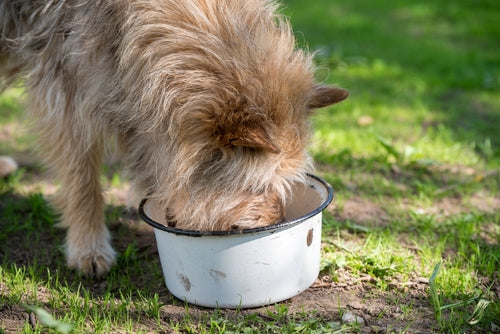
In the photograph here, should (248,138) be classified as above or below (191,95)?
below

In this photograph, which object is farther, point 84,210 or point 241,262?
point 84,210

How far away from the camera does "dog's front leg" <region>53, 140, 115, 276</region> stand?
3199 millimetres

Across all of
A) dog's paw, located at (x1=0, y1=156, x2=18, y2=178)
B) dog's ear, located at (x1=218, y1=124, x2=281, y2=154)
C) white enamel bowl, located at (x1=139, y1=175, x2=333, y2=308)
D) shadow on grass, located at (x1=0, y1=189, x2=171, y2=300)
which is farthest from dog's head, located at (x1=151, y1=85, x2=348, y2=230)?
dog's paw, located at (x1=0, y1=156, x2=18, y2=178)

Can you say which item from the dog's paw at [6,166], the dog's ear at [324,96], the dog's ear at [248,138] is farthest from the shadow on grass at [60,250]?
the dog's ear at [324,96]

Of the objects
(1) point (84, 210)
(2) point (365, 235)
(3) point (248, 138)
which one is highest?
(3) point (248, 138)

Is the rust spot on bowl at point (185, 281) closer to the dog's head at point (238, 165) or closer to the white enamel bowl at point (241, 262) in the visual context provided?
the white enamel bowl at point (241, 262)

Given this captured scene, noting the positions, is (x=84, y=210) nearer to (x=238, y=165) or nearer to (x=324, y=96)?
(x=238, y=165)

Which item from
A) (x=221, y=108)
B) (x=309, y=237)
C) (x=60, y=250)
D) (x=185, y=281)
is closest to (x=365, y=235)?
(x=309, y=237)

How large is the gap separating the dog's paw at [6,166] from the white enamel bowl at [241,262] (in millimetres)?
1862

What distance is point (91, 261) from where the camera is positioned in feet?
10.4

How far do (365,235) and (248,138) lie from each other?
1.29m

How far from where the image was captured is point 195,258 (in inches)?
104

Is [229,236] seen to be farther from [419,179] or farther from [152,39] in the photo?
[419,179]

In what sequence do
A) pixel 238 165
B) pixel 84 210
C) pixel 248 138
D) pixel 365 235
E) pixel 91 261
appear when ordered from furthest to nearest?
pixel 365 235 → pixel 84 210 → pixel 91 261 → pixel 238 165 → pixel 248 138
